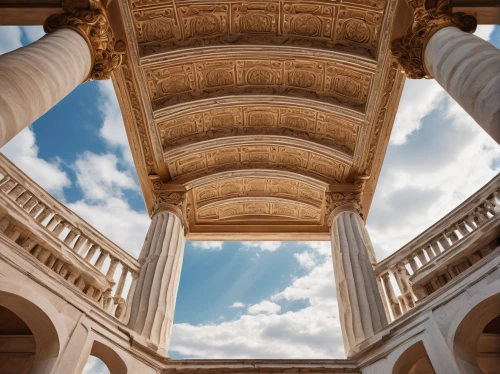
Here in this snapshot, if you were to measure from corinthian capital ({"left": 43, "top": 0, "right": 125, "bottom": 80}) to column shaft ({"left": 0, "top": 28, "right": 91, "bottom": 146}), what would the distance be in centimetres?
22

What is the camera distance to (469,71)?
17.1ft

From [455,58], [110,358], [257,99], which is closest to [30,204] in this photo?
[110,358]

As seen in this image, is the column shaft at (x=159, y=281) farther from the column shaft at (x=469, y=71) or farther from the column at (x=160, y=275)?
the column shaft at (x=469, y=71)

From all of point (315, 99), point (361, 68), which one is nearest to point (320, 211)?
point (315, 99)

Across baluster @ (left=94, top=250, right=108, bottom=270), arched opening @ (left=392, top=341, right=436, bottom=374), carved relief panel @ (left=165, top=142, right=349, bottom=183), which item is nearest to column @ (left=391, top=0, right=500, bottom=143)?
arched opening @ (left=392, top=341, right=436, bottom=374)

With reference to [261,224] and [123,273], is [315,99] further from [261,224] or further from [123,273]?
[123,273]

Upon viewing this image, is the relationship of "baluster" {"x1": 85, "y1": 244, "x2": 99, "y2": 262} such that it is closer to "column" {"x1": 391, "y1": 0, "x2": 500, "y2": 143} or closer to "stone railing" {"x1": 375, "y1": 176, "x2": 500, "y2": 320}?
"stone railing" {"x1": 375, "y1": 176, "x2": 500, "y2": 320}

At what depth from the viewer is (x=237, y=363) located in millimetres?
6898

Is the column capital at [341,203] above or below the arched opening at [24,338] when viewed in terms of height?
above

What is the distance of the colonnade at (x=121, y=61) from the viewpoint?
496 centimetres

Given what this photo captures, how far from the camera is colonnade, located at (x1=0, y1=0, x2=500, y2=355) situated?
4965mm

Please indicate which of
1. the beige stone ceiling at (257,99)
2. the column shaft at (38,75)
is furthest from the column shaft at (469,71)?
Result: the column shaft at (38,75)

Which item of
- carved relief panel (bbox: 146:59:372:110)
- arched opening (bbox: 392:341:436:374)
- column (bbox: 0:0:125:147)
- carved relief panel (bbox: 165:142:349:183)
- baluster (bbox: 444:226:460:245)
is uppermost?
carved relief panel (bbox: 146:59:372:110)

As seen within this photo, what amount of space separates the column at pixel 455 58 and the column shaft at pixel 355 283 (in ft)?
13.4
